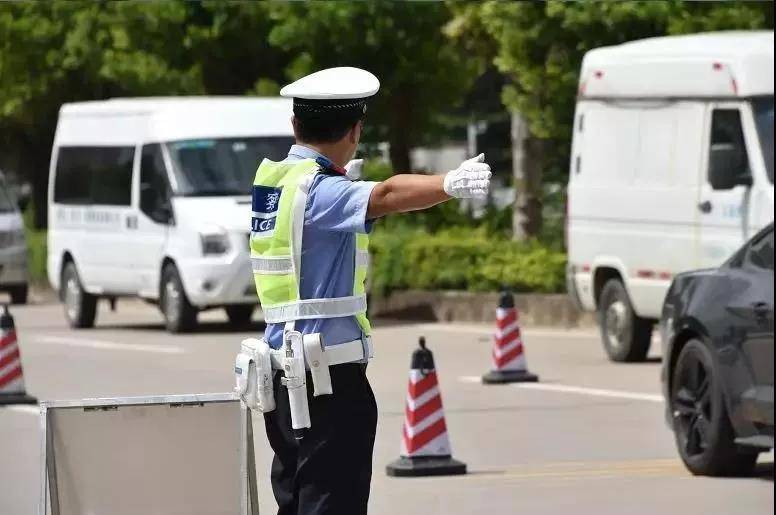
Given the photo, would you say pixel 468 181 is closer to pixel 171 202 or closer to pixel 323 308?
pixel 323 308

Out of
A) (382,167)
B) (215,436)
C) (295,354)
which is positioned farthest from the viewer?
(382,167)

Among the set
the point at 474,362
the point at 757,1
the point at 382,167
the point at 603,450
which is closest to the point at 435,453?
the point at 603,450

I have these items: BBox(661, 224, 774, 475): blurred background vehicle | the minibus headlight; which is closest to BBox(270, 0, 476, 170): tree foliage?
the minibus headlight

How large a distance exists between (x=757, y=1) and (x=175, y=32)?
10.7 metres

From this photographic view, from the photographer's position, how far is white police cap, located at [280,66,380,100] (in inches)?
236

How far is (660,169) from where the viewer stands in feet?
59.8

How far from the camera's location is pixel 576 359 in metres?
19.3

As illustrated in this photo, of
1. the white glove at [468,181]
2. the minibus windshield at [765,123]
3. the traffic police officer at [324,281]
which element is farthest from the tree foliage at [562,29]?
the white glove at [468,181]

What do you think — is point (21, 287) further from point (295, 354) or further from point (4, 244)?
point (295, 354)

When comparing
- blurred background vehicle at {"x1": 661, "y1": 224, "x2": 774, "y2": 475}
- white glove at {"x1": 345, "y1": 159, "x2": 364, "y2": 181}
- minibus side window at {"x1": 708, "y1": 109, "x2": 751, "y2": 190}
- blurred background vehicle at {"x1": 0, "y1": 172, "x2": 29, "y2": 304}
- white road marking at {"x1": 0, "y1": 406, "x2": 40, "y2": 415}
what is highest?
white glove at {"x1": 345, "y1": 159, "x2": 364, "y2": 181}

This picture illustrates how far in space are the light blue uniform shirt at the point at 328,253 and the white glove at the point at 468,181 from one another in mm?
388

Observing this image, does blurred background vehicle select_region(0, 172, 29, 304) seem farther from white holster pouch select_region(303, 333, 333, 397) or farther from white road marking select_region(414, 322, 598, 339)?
white holster pouch select_region(303, 333, 333, 397)

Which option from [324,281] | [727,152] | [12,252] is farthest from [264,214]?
[12,252]

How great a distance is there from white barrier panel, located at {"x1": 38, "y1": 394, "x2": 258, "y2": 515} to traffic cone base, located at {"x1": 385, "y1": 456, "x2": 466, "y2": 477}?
17.8ft
